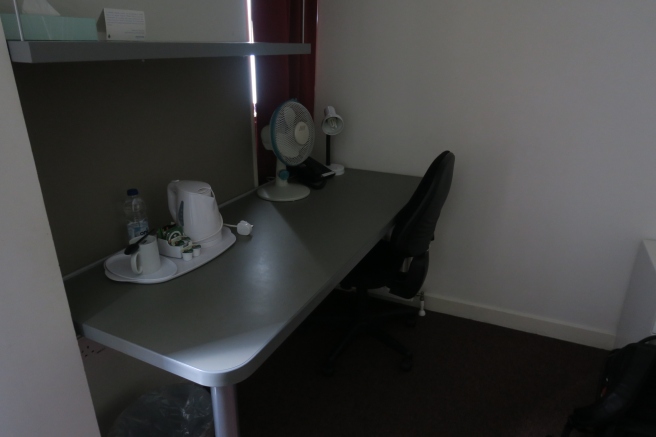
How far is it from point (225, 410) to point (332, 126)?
1.59 metres

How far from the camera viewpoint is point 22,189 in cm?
82

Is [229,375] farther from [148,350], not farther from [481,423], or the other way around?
[481,423]

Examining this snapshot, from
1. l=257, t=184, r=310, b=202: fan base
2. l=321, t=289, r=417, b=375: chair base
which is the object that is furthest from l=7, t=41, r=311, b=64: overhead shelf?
l=321, t=289, r=417, b=375: chair base

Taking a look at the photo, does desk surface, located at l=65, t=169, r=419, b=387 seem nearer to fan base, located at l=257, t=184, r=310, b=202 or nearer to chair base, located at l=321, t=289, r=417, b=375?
fan base, located at l=257, t=184, r=310, b=202

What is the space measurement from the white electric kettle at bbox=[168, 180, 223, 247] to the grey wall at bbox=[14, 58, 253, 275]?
0.15 meters

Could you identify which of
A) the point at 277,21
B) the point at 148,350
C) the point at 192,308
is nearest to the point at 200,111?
the point at 277,21

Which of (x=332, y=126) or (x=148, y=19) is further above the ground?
(x=148, y=19)

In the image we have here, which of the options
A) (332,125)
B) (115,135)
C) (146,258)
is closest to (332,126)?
Result: (332,125)

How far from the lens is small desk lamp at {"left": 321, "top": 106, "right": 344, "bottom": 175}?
2201mm

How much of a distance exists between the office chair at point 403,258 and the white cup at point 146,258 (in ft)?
3.03

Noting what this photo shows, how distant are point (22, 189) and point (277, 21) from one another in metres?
1.41

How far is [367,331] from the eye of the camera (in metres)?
2.19

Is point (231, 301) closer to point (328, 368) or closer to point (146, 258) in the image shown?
point (146, 258)

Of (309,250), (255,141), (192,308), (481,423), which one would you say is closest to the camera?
(192,308)
